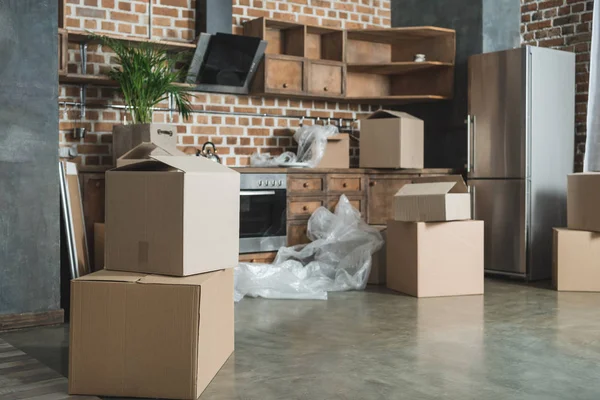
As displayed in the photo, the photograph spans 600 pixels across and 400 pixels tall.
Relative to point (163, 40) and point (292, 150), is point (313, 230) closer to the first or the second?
point (292, 150)

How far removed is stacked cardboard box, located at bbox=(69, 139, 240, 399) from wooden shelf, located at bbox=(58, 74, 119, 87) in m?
2.10

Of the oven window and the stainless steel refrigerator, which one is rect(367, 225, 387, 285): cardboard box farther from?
the stainless steel refrigerator

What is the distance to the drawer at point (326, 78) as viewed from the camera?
569 cm

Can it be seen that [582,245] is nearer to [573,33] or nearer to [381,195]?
[381,195]

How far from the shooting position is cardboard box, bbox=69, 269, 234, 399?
100 inches

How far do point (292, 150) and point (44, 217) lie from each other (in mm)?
2518

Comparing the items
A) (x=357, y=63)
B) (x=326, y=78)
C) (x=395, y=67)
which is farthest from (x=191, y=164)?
(x=395, y=67)

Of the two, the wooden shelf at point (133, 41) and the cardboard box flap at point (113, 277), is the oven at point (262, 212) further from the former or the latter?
the cardboard box flap at point (113, 277)

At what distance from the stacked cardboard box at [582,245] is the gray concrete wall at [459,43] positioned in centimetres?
127

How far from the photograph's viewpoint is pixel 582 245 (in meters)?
4.80

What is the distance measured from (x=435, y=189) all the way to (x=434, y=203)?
161 millimetres

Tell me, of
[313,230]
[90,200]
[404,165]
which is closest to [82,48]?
[90,200]

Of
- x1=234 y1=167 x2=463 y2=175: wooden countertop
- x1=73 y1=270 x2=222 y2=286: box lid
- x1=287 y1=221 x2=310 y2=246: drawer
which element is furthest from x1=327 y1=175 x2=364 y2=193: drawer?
x1=73 y1=270 x2=222 y2=286: box lid

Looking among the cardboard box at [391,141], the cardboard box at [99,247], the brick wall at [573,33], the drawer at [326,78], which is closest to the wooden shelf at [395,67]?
the drawer at [326,78]
